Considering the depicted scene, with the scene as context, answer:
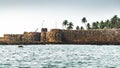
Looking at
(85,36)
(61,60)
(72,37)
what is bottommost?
(61,60)

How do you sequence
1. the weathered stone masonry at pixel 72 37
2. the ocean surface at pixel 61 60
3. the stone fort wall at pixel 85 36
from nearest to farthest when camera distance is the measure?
the ocean surface at pixel 61 60
the stone fort wall at pixel 85 36
the weathered stone masonry at pixel 72 37

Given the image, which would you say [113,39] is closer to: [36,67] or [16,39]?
[16,39]

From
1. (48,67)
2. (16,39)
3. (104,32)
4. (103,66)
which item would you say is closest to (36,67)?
(48,67)

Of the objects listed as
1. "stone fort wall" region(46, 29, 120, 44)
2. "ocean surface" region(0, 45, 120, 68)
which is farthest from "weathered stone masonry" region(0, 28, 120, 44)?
"ocean surface" region(0, 45, 120, 68)

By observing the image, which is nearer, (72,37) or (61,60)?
(61,60)

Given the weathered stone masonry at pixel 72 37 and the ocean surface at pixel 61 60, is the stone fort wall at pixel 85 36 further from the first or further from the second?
the ocean surface at pixel 61 60

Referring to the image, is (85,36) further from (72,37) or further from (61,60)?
(61,60)

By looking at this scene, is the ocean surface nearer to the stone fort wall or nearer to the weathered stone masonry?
the stone fort wall

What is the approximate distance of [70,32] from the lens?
180500mm

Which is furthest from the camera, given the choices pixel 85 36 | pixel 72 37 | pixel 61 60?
pixel 72 37

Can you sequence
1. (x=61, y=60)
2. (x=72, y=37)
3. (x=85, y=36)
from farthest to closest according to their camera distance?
(x=72, y=37) → (x=85, y=36) → (x=61, y=60)

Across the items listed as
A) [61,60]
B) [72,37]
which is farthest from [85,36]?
[61,60]

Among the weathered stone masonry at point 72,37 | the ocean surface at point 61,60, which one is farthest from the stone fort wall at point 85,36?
the ocean surface at point 61,60

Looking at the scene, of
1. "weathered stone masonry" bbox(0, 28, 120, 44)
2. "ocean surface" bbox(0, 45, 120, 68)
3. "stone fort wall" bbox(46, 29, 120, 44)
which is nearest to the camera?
"ocean surface" bbox(0, 45, 120, 68)
